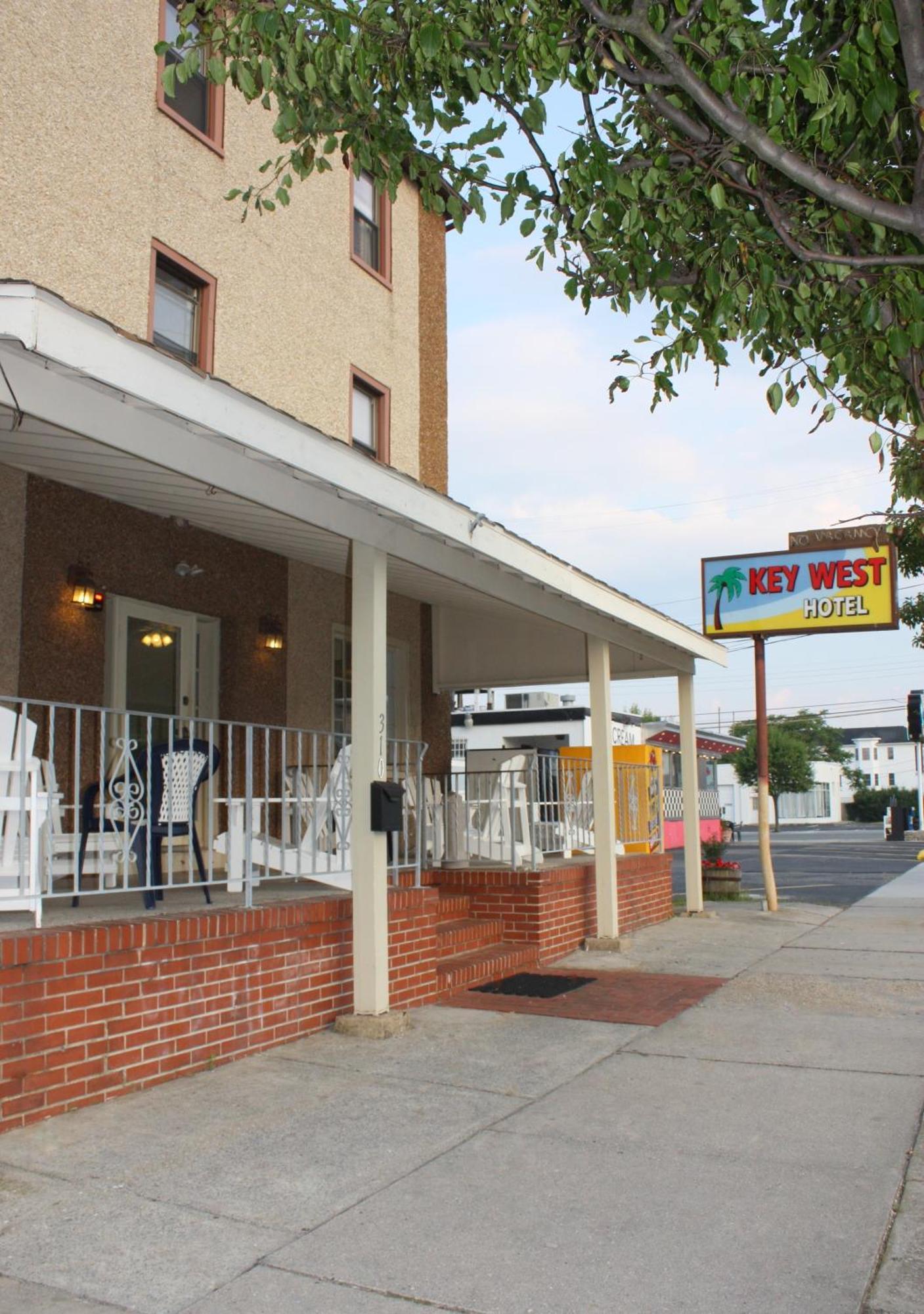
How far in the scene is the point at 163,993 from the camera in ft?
17.8

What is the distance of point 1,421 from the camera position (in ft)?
19.5

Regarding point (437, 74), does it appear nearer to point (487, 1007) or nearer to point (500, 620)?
point (487, 1007)

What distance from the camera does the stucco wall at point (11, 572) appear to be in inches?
281

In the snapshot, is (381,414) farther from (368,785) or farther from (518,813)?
(368,785)

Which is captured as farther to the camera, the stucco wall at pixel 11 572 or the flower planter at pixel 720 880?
the flower planter at pixel 720 880

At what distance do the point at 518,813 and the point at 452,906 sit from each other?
1.25m

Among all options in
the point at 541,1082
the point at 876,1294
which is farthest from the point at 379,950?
the point at 876,1294

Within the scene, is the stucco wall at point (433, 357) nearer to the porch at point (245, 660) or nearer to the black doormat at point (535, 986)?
the porch at point (245, 660)

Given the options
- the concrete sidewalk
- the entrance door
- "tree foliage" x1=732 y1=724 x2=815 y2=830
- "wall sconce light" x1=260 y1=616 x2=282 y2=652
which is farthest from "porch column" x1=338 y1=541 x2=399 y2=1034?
"tree foliage" x1=732 y1=724 x2=815 y2=830

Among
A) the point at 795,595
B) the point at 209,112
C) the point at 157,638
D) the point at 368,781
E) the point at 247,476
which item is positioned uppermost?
the point at 209,112

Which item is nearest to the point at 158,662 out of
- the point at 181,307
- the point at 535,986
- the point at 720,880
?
the point at 181,307

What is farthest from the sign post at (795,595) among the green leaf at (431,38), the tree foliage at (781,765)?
the tree foliage at (781,765)

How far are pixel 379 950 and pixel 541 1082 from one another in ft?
4.47

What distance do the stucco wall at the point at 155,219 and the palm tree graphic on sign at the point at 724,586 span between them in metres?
4.70
